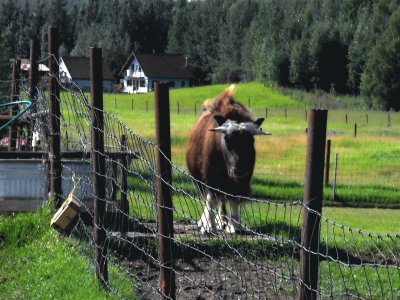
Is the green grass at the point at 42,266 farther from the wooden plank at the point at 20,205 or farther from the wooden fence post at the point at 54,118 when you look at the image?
the wooden fence post at the point at 54,118

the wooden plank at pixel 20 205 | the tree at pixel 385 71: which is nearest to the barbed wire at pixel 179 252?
the wooden plank at pixel 20 205

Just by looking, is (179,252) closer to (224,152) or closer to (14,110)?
(224,152)

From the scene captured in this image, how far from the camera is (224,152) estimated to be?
42.0 ft

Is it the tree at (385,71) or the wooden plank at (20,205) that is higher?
the wooden plank at (20,205)

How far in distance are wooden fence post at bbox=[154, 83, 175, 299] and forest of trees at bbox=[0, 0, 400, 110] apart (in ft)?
168

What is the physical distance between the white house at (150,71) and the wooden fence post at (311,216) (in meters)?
111

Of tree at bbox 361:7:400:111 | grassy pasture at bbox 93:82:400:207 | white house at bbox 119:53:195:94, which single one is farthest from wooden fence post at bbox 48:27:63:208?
white house at bbox 119:53:195:94

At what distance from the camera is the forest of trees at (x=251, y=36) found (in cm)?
8450

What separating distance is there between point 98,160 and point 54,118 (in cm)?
247

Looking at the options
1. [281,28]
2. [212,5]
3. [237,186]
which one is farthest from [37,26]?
[237,186]

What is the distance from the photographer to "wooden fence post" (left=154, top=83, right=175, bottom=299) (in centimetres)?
Result: 614

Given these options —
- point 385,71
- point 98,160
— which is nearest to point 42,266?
point 98,160

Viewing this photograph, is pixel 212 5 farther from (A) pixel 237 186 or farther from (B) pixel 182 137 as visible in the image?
(A) pixel 237 186

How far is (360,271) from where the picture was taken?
398 inches
